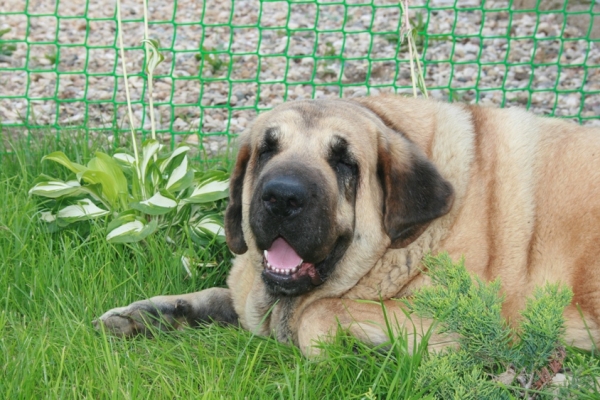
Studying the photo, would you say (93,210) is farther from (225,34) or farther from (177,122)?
(225,34)

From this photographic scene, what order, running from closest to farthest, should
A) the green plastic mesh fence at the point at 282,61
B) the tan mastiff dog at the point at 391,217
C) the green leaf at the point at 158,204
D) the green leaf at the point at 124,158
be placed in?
the tan mastiff dog at the point at 391,217
the green leaf at the point at 158,204
the green leaf at the point at 124,158
the green plastic mesh fence at the point at 282,61

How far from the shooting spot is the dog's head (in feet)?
11.3

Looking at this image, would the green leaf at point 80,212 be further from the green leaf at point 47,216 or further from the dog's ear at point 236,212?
the dog's ear at point 236,212

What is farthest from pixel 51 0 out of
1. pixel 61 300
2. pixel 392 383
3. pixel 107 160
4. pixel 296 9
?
pixel 392 383

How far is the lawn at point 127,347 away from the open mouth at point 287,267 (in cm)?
29

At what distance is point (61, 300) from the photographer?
3.76 meters

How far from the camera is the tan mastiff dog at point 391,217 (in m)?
3.41

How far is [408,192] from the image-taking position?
353 cm

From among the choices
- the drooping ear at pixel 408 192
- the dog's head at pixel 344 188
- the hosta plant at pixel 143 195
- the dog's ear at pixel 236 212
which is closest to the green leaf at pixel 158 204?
the hosta plant at pixel 143 195

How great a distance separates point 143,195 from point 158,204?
0.18 metres

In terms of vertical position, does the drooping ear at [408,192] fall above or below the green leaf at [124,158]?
above

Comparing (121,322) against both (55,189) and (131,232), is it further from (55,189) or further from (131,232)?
(55,189)

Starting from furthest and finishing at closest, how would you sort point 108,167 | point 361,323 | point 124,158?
1. point 124,158
2. point 108,167
3. point 361,323

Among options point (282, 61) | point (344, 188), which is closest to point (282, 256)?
point (344, 188)
